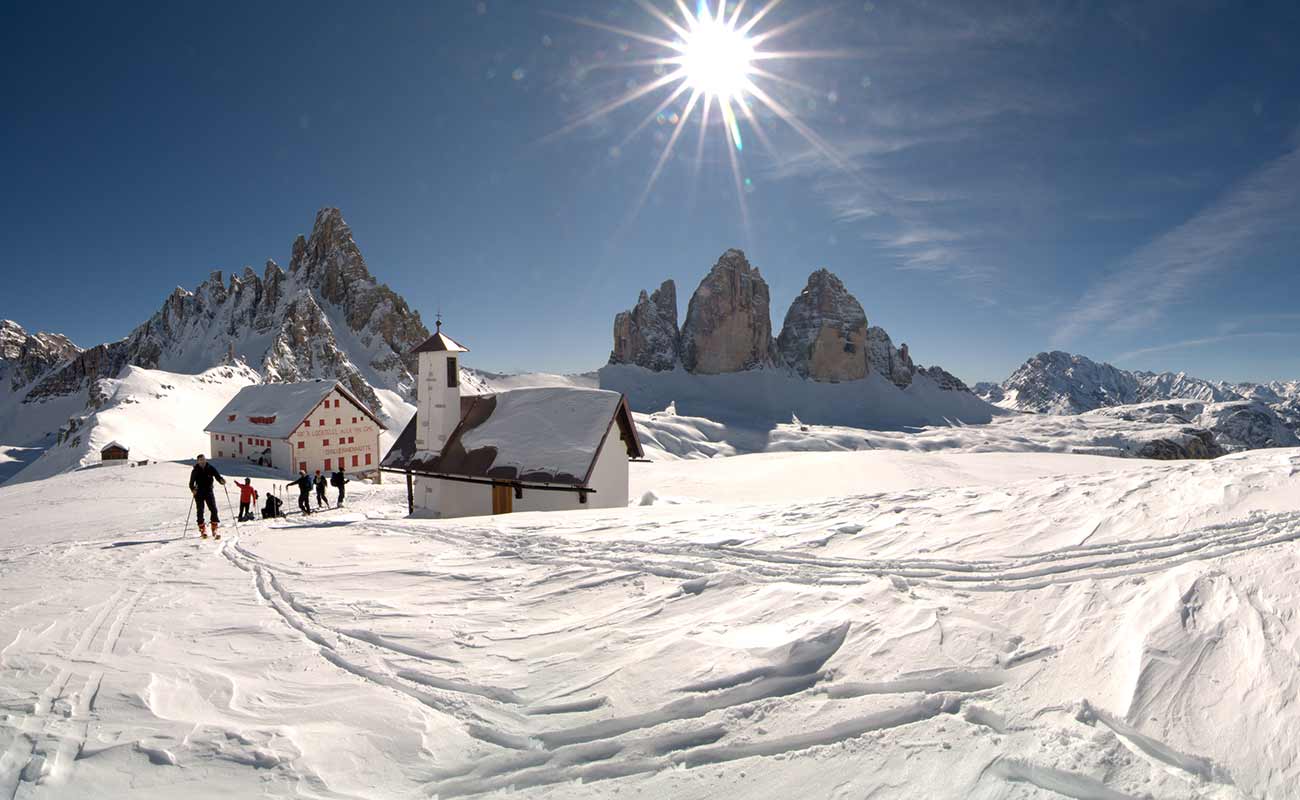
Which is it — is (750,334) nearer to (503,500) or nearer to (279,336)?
(279,336)

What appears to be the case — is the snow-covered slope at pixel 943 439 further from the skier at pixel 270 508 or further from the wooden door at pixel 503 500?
the skier at pixel 270 508

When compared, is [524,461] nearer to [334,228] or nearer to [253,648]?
[253,648]

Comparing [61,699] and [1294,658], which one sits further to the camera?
[61,699]

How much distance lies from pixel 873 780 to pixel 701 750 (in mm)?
1046

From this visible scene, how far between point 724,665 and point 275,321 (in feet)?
537

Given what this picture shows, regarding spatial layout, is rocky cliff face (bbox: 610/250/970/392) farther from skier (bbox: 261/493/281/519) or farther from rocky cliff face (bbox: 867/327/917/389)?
skier (bbox: 261/493/281/519)

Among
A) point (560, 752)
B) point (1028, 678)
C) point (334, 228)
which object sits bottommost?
point (560, 752)

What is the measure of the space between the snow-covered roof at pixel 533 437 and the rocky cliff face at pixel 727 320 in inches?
6112

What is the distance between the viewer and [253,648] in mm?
5547

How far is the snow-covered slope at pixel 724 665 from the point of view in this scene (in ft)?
11.4

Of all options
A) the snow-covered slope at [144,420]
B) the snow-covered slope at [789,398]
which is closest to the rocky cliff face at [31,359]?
the snow-covered slope at [144,420]

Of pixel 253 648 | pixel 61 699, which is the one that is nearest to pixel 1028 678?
pixel 253 648

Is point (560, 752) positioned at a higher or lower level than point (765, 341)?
lower

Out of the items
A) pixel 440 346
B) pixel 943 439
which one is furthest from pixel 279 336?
pixel 943 439
